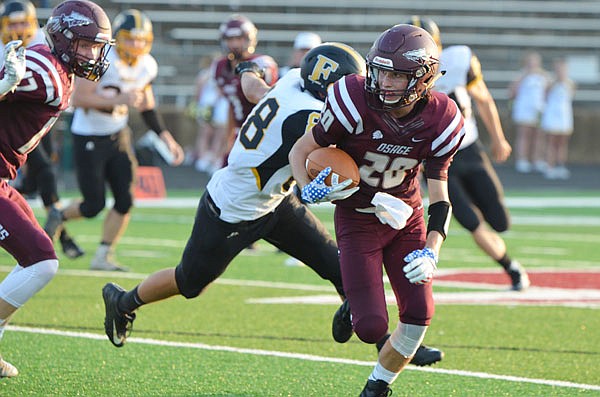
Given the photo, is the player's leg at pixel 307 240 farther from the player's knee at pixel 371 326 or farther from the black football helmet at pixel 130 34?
the black football helmet at pixel 130 34

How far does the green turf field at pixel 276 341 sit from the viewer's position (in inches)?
184

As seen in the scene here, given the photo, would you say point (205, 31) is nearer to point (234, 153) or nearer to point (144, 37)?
point (144, 37)

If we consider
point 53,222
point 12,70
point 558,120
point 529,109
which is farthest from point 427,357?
point 529,109

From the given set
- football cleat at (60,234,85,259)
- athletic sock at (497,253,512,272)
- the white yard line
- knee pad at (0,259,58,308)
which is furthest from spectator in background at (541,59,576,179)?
knee pad at (0,259,58,308)

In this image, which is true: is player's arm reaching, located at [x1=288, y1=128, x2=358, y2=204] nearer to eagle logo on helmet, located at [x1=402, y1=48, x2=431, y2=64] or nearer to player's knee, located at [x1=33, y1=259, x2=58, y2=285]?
eagle logo on helmet, located at [x1=402, y1=48, x2=431, y2=64]

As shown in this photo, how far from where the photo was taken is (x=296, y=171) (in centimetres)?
431

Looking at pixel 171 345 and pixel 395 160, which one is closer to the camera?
pixel 395 160

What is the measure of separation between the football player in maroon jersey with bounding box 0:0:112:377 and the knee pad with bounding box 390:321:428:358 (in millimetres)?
1404

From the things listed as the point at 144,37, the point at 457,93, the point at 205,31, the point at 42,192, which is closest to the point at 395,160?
the point at 457,93

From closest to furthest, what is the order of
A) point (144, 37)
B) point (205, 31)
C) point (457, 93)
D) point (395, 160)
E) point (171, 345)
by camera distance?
point (395, 160) < point (171, 345) < point (457, 93) < point (144, 37) < point (205, 31)

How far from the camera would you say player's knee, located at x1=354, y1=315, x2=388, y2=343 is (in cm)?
415

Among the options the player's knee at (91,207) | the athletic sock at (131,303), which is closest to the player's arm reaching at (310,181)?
the athletic sock at (131,303)

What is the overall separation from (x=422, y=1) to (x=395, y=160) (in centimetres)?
1866

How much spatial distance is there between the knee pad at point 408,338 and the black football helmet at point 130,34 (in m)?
4.33
